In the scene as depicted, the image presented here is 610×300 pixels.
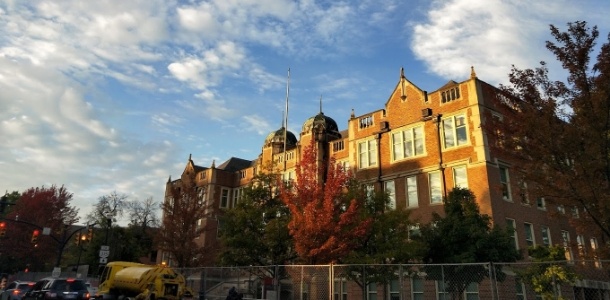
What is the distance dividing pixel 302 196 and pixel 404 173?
951cm

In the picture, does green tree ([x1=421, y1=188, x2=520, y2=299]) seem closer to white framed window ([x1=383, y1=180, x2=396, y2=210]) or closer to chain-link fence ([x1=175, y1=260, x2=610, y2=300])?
chain-link fence ([x1=175, y1=260, x2=610, y2=300])

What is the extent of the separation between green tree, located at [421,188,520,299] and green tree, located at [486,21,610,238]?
5654 millimetres

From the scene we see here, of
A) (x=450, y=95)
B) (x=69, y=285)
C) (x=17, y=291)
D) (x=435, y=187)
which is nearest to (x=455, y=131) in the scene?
(x=450, y=95)

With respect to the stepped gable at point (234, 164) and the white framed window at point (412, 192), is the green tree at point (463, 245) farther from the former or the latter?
the stepped gable at point (234, 164)

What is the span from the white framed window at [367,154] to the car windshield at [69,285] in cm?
1954

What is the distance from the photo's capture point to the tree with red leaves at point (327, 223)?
20203 mm

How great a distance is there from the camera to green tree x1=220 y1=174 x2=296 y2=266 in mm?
24500

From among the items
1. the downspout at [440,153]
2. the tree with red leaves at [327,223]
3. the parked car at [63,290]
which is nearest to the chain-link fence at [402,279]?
the tree with red leaves at [327,223]

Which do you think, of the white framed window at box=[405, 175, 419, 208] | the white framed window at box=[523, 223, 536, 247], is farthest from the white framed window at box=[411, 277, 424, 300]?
the white framed window at box=[523, 223, 536, 247]

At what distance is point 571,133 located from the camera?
1163 cm

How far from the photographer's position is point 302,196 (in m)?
22.4

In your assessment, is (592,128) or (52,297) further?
(52,297)

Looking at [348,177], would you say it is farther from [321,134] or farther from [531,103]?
[321,134]

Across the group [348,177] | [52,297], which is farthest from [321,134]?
[52,297]
